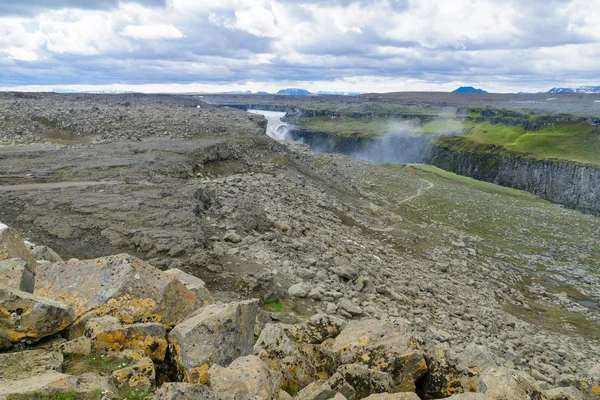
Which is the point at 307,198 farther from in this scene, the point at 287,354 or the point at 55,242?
the point at 287,354

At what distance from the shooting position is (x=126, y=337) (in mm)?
7855

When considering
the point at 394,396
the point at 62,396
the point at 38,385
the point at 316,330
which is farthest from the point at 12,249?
the point at 394,396

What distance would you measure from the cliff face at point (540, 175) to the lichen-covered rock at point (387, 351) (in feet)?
245

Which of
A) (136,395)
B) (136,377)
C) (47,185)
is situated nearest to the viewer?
(136,395)

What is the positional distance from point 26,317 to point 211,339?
3.28m

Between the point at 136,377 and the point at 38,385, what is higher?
the point at 38,385

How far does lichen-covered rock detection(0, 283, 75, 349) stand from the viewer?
756 cm

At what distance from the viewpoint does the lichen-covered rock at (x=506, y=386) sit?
712 cm

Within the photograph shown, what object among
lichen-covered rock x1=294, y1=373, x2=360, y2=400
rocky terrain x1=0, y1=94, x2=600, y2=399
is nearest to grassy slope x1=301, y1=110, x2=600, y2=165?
rocky terrain x1=0, y1=94, x2=600, y2=399

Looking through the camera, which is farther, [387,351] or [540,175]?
[540,175]

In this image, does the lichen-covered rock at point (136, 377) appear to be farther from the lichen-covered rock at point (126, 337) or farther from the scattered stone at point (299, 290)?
the scattered stone at point (299, 290)

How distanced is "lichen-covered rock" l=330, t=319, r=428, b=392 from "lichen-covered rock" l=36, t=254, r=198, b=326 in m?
3.43

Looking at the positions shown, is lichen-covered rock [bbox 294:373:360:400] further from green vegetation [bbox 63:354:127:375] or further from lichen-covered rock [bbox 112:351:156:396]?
green vegetation [bbox 63:354:127:375]

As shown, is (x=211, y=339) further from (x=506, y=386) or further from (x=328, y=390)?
(x=506, y=386)
